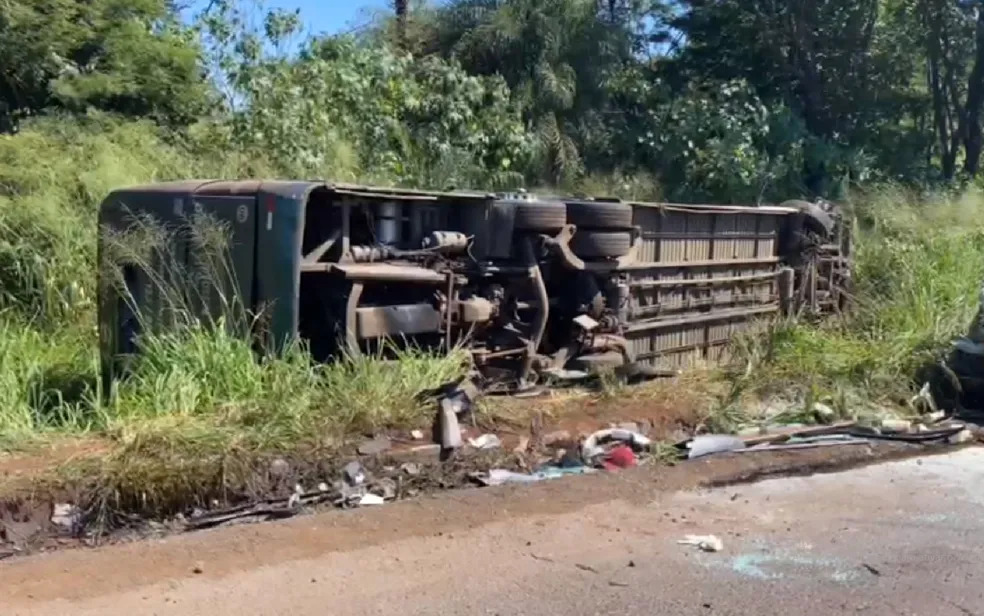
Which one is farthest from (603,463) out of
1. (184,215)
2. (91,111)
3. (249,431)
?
(91,111)

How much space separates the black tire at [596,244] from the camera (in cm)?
1065

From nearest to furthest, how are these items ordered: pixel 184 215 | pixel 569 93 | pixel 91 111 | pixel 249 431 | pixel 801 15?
1. pixel 249 431
2. pixel 184 215
3. pixel 91 111
4. pixel 569 93
5. pixel 801 15

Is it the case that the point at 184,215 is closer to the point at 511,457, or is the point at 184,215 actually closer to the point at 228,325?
the point at 228,325

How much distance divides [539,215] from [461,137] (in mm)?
8969

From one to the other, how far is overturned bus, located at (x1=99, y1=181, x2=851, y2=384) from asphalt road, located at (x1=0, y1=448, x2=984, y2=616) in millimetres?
2228

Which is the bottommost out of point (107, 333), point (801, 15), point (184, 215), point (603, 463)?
point (603, 463)

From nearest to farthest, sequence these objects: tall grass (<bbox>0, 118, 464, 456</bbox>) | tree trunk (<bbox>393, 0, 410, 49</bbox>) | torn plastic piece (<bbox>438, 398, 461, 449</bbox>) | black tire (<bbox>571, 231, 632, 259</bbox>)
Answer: tall grass (<bbox>0, 118, 464, 456</bbox>)
torn plastic piece (<bbox>438, 398, 461, 449</bbox>)
black tire (<bbox>571, 231, 632, 259</bbox>)
tree trunk (<bbox>393, 0, 410, 49</bbox>)

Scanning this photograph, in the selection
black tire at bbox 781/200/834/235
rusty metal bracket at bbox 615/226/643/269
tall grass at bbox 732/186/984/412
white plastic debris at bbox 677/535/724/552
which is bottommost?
white plastic debris at bbox 677/535/724/552

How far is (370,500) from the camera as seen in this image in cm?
742

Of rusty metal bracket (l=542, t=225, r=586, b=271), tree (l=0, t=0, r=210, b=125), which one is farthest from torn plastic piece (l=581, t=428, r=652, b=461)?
tree (l=0, t=0, r=210, b=125)

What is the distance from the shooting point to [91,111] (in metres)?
14.8

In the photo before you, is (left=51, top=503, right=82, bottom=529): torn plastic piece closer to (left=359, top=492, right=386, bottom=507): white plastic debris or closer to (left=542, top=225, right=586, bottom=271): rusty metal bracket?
(left=359, top=492, right=386, bottom=507): white plastic debris

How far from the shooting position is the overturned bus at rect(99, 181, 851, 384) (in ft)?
28.7

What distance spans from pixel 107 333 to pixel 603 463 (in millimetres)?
3937
